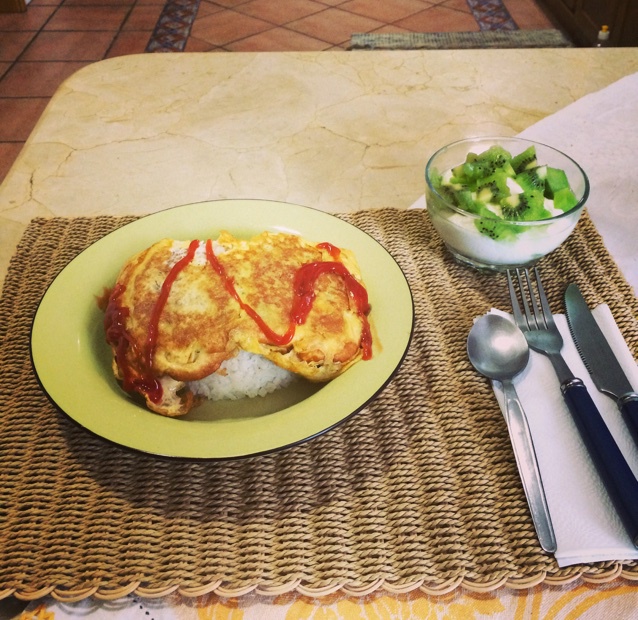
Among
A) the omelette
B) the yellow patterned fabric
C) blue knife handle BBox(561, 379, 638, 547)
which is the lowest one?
the yellow patterned fabric

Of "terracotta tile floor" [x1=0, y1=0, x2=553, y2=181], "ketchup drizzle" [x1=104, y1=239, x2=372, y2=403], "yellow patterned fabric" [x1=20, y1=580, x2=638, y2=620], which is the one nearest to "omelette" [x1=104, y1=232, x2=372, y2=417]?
"ketchup drizzle" [x1=104, y1=239, x2=372, y2=403]

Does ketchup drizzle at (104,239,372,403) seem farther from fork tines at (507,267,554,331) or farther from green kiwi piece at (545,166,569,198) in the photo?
green kiwi piece at (545,166,569,198)

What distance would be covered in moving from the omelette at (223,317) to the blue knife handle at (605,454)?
0.30m

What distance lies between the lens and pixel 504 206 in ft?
3.42

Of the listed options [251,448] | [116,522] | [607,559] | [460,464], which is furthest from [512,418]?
[116,522]

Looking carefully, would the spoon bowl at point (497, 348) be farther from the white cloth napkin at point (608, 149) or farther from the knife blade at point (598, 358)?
the white cloth napkin at point (608, 149)

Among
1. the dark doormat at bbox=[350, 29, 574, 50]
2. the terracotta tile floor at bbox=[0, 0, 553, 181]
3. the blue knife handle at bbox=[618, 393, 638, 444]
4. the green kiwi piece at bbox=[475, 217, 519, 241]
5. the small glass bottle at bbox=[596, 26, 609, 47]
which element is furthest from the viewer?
the terracotta tile floor at bbox=[0, 0, 553, 181]

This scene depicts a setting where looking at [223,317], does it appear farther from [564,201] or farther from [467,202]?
[564,201]

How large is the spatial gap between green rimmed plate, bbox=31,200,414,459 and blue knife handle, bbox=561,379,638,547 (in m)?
0.25

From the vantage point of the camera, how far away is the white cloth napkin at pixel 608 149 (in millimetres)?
1237

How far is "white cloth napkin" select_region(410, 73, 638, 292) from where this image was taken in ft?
4.06

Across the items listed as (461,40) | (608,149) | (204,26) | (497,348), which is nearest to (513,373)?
(497,348)

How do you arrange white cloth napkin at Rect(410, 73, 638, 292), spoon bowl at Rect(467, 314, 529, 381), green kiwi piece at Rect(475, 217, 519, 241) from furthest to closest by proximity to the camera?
1. white cloth napkin at Rect(410, 73, 638, 292)
2. green kiwi piece at Rect(475, 217, 519, 241)
3. spoon bowl at Rect(467, 314, 529, 381)

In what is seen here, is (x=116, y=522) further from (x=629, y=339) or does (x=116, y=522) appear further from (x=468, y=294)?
(x=629, y=339)
